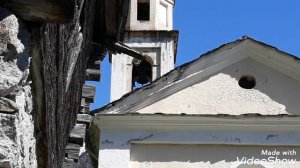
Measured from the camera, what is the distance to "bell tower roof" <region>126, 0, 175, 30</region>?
18.6 m

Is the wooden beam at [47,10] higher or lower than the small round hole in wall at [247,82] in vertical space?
higher

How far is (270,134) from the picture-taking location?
339 inches

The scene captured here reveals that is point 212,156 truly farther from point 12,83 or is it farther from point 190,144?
point 12,83

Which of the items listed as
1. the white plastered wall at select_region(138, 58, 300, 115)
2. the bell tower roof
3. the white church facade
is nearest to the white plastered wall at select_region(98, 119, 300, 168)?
the white church facade

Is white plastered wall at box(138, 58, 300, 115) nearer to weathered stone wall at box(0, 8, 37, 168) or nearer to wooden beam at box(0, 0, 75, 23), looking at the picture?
wooden beam at box(0, 0, 75, 23)

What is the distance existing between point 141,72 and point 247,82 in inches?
354

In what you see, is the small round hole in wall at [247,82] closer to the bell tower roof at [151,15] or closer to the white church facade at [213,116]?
the white church facade at [213,116]

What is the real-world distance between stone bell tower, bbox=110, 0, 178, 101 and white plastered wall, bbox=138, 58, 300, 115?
25.5 ft

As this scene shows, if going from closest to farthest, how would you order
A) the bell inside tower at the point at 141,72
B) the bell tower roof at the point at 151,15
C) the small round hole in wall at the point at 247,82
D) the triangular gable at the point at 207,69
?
the triangular gable at the point at 207,69
the small round hole in wall at the point at 247,82
the bell inside tower at the point at 141,72
the bell tower roof at the point at 151,15

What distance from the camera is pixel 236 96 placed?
909 cm

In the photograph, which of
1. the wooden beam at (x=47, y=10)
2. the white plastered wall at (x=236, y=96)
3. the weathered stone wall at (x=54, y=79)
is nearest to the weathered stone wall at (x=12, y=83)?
the wooden beam at (x=47, y=10)

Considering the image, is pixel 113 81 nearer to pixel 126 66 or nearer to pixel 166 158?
pixel 126 66

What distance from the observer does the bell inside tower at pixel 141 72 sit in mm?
17844

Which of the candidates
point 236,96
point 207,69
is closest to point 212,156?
point 236,96
